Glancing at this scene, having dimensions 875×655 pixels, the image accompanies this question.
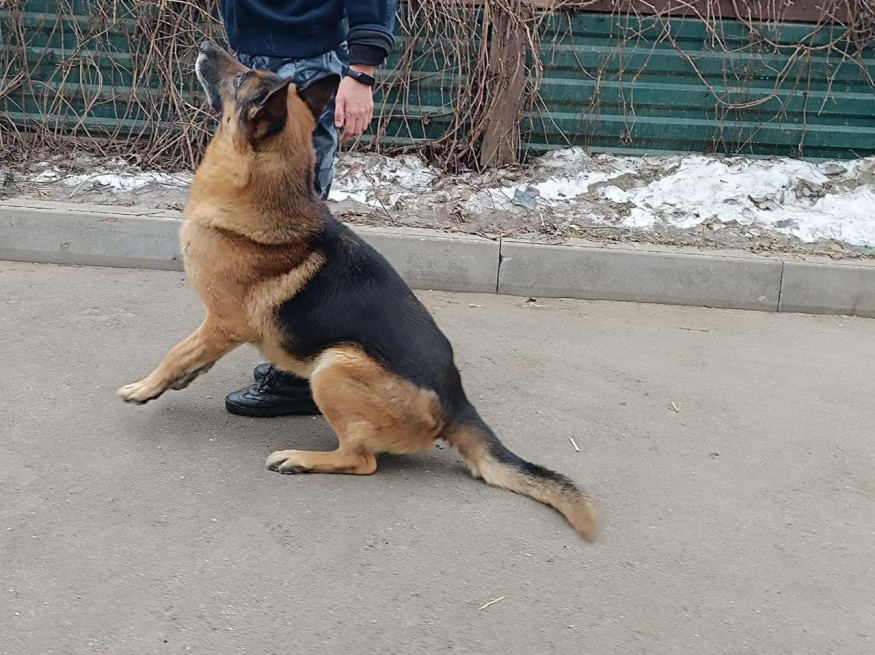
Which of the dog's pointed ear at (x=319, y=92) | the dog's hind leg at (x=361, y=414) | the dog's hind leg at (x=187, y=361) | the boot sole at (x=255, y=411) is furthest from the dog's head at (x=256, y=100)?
the boot sole at (x=255, y=411)

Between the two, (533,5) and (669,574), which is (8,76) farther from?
(669,574)

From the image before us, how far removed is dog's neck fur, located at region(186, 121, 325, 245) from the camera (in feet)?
Result: 10.6

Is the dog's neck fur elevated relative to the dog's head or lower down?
lower down

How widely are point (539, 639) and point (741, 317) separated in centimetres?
366

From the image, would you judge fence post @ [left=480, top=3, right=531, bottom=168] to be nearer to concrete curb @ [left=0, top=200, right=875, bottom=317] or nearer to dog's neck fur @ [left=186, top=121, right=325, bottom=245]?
concrete curb @ [left=0, top=200, right=875, bottom=317]

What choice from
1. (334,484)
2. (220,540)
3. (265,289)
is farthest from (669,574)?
(265,289)

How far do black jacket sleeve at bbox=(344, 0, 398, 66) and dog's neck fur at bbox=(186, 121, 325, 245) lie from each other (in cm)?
56

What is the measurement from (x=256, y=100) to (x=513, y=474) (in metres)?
1.74

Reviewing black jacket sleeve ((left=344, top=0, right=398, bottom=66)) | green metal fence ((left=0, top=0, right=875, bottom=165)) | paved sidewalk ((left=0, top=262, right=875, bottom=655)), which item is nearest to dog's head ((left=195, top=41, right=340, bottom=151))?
black jacket sleeve ((left=344, top=0, right=398, bottom=66))

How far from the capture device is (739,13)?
681 centimetres

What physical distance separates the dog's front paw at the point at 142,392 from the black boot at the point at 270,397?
0.38 meters

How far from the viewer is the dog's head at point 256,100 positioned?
10.2 feet

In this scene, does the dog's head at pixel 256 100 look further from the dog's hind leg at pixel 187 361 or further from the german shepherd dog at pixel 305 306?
the dog's hind leg at pixel 187 361

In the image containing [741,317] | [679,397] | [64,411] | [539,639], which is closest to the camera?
[539,639]
